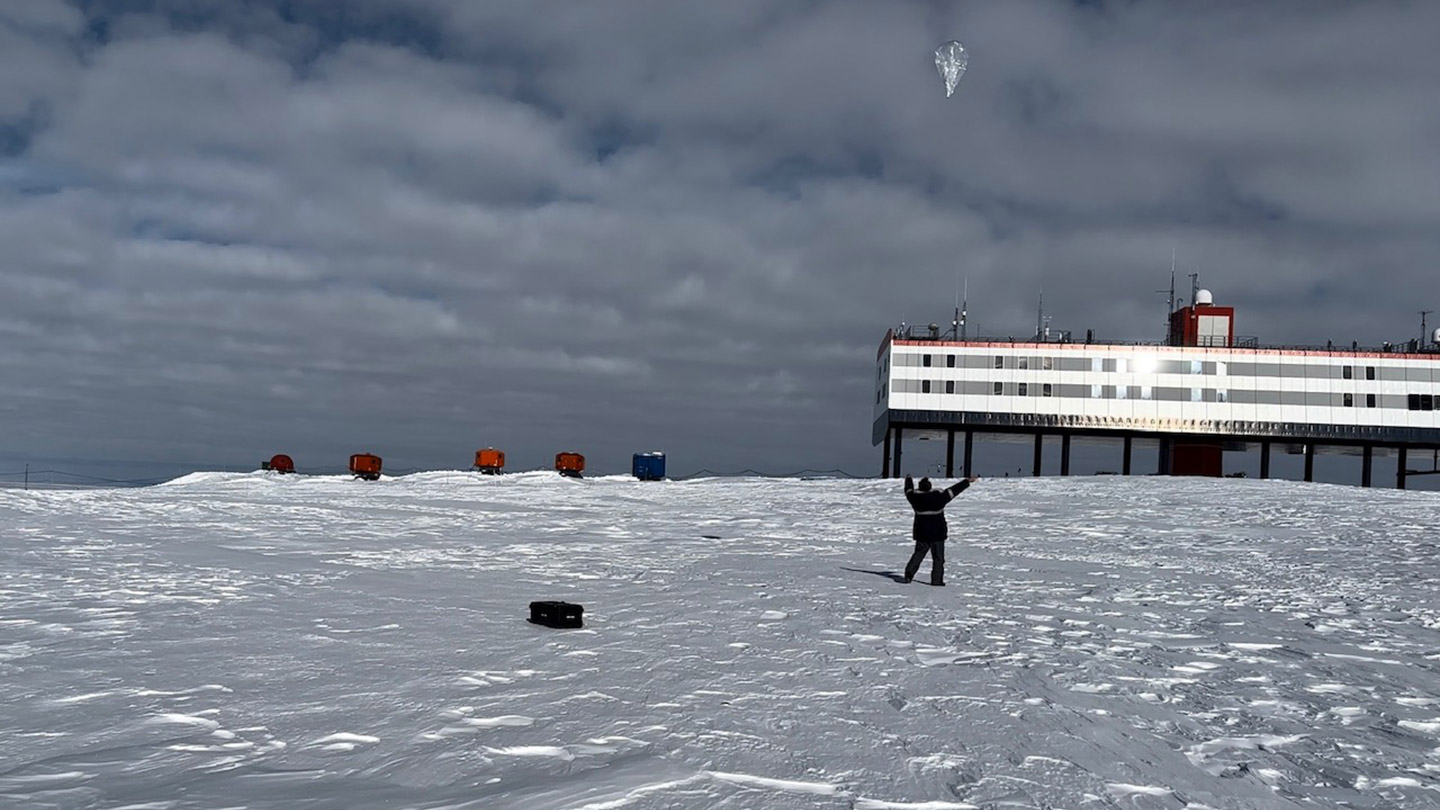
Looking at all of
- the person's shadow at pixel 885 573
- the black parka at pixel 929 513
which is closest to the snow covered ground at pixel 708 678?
the person's shadow at pixel 885 573

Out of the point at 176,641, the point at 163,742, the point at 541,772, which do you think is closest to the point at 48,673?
the point at 176,641

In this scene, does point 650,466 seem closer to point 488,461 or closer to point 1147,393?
point 488,461

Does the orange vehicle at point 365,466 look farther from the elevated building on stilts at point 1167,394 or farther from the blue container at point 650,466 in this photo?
the elevated building on stilts at point 1167,394

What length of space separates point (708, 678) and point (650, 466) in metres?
56.2

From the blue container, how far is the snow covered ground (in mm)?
43319

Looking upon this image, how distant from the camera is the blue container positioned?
64.5 metres

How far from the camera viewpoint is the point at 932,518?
15.5 m

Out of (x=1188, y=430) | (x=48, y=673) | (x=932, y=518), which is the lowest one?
(x=48, y=673)

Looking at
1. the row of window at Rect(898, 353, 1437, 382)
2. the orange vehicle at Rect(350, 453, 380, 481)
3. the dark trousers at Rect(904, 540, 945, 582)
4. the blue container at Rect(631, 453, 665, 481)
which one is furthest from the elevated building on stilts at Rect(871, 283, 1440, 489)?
the dark trousers at Rect(904, 540, 945, 582)

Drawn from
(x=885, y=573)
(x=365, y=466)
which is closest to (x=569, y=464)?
(x=365, y=466)

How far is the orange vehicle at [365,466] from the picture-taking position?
199ft

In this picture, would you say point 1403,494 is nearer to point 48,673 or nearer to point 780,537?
point 780,537

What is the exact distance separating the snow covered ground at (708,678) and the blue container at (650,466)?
142 feet

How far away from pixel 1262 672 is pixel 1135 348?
62487mm
